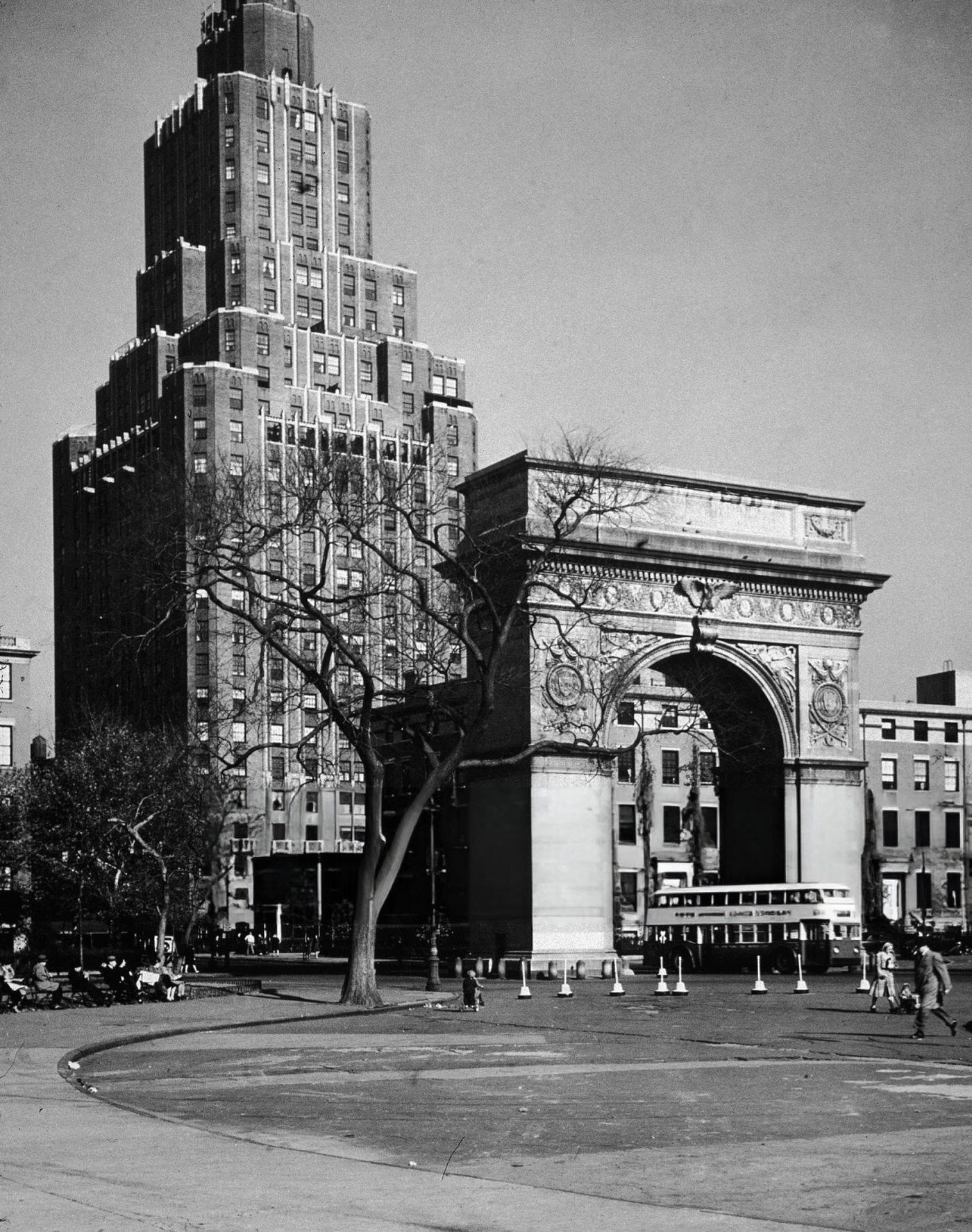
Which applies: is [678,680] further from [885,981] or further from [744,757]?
[885,981]

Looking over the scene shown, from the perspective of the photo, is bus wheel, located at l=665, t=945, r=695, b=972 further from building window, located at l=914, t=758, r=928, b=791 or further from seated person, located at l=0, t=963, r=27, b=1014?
building window, located at l=914, t=758, r=928, b=791

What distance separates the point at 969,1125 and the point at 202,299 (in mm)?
114462

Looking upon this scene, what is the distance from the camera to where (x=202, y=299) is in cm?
12444

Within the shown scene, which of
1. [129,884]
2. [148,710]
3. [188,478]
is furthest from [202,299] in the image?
[188,478]

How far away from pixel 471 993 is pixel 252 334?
90.0 meters

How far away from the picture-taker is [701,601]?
4975 cm

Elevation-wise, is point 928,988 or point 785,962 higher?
point 928,988

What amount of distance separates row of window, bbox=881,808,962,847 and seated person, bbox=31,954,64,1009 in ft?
190

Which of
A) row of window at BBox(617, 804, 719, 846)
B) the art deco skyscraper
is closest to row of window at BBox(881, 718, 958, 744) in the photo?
row of window at BBox(617, 804, 719, 846)

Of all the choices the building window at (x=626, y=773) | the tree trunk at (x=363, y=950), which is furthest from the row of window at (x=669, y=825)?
the tree trunk at (x=363, y=950)

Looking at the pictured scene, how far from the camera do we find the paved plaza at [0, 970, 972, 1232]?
11414 mm

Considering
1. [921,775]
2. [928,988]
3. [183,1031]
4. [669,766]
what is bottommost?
[183,1031]

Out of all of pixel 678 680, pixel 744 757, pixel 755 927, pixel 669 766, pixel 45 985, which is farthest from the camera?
pixel 669 766

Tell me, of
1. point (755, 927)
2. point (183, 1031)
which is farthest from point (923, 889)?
point (183, 1031)
